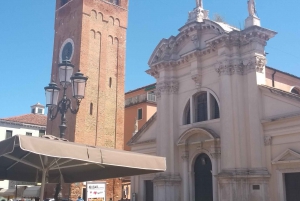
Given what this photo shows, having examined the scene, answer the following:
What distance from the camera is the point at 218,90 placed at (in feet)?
56.6

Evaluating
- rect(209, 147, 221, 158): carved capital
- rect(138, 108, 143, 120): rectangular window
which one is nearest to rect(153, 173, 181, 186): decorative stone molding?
rect(209, 147, 221, 158): carved capital

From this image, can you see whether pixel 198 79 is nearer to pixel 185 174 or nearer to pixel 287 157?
pixel 185 174

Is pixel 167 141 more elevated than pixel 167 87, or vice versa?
pixel 167 87

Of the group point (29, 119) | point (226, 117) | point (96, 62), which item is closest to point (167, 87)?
point (226, 117)

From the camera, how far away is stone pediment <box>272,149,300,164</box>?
545 inches

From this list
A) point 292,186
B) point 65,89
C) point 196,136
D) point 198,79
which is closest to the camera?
point 65,89

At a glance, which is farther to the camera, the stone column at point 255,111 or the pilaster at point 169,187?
the pilaster at point 169,187

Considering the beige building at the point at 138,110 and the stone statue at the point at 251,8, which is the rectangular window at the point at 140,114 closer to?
the beige building at the point at 138,110

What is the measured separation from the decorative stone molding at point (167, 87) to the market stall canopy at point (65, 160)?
11.4 m

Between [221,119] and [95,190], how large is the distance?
6778mm

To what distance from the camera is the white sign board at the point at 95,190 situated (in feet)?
39.9

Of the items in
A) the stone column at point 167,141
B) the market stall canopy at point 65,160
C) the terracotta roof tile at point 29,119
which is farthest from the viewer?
the terracotta roof tile at point 29,119

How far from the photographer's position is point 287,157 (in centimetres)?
1423

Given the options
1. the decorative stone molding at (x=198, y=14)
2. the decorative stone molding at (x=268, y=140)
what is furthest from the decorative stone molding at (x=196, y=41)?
the decorative stone molding at (x=268, y=140)
